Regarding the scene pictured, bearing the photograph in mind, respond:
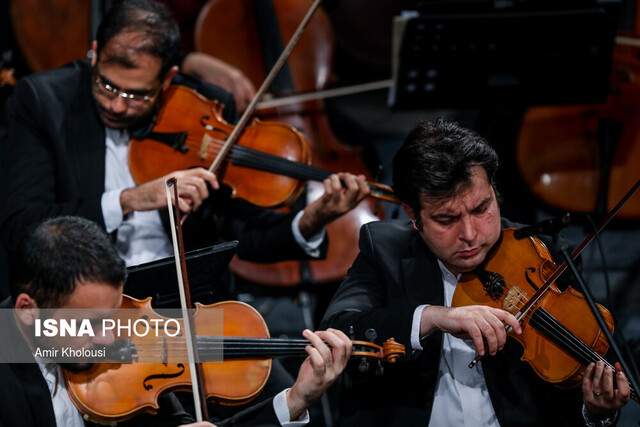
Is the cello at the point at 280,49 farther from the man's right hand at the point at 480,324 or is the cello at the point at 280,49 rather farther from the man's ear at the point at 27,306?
the man's ear at the point at 27,306

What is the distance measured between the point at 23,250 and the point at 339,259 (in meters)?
1.34

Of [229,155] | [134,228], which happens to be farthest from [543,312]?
[134,228]

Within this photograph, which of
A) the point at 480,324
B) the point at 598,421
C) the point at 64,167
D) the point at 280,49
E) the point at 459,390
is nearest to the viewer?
the point at 480,324

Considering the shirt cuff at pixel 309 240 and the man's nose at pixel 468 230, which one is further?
the shirt cuff at pixel 309 240

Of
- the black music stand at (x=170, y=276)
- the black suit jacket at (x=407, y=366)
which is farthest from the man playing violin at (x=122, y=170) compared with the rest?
the black suit jacket at (x=407, y=366)

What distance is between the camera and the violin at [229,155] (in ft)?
7.94

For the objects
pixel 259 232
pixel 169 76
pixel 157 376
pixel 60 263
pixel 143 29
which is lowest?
pixel 259 232

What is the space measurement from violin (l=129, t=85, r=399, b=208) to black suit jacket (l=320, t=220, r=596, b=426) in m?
0.46

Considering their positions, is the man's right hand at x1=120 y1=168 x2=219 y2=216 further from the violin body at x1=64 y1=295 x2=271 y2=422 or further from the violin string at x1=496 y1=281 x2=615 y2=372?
the violin string at x1=496 y1=281 x2=615 y2=372

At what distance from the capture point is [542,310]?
5.70ft

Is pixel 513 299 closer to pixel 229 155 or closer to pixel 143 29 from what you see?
pixel 229 155

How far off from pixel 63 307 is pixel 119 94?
0.86 m

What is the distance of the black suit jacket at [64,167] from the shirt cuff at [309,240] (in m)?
0.02

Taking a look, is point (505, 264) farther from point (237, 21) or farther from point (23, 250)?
point (237, 21)
